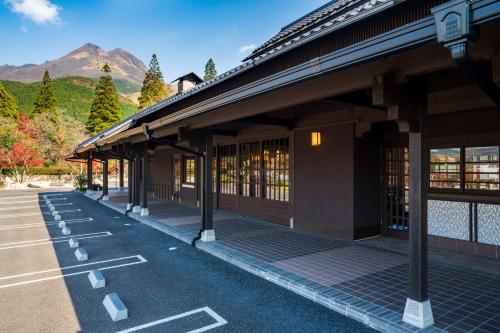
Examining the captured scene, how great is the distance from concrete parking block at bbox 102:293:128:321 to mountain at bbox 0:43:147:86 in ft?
337

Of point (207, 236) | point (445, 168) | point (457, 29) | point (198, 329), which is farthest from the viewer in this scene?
point (207, 236)

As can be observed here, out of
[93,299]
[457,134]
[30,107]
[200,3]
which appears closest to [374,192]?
[457,134]

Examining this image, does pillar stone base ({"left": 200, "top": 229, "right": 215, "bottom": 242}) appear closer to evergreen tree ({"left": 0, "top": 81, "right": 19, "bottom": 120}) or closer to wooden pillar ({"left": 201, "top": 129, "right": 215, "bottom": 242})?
wooden pillar ({"left": 201, "top": 129, "right": 215, "bottom": 242})

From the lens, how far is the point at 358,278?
423cm

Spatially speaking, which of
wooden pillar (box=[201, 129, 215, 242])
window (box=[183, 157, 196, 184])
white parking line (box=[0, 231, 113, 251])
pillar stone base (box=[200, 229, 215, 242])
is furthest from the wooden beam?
window (box=[183, 157, 196, 184])

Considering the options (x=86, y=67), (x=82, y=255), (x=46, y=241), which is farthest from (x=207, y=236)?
(x=86, y=67)

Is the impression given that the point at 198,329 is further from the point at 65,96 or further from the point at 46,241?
the point at 65,96

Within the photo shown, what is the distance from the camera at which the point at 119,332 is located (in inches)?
121

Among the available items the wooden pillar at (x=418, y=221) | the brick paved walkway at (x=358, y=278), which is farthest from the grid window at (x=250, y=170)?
the wooden pillar at (x=418, y=221)

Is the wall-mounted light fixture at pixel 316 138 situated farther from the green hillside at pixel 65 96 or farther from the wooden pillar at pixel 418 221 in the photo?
the green hillside at pixel 65 96

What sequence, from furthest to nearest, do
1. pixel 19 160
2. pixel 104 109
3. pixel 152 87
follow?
1. pixel 152 87
2. pixel 104 109
3. pixel 19 160

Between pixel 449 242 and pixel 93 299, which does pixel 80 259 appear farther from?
pixel 449 242

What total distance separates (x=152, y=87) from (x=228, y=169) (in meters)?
30.6

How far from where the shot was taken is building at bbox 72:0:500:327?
2309mm
